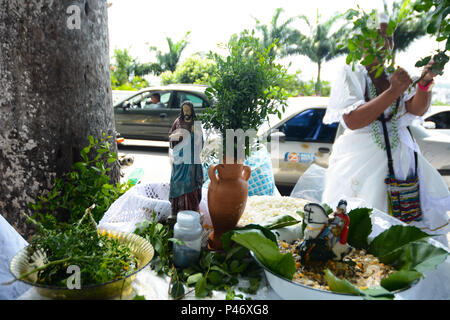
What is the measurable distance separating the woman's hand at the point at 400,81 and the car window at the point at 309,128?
2342 millimetres

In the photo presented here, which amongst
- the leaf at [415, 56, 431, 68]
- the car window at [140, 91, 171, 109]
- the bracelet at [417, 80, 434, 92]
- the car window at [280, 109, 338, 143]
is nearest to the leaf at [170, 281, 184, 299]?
the leaf at [415, 56, 431, 68]

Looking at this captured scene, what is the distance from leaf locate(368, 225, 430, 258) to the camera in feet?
3.82

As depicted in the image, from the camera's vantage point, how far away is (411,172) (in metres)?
2.04

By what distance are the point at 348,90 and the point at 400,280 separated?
1.30 metres

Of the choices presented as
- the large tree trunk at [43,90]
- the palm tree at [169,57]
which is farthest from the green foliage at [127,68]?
the large tree trunk at [43,90]

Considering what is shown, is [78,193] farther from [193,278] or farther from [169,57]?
[169,57]

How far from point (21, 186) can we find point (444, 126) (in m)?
5.30

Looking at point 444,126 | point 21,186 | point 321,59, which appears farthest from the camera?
point 321,59

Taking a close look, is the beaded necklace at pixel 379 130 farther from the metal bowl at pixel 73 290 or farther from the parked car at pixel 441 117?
the parked car at pixel 441 117

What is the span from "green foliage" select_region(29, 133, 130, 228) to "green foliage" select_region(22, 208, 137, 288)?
1.94 ft

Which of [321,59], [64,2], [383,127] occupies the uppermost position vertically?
[321,59]

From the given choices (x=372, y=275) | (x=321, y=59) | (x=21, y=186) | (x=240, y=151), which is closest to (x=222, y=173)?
(x=240, y=151)
